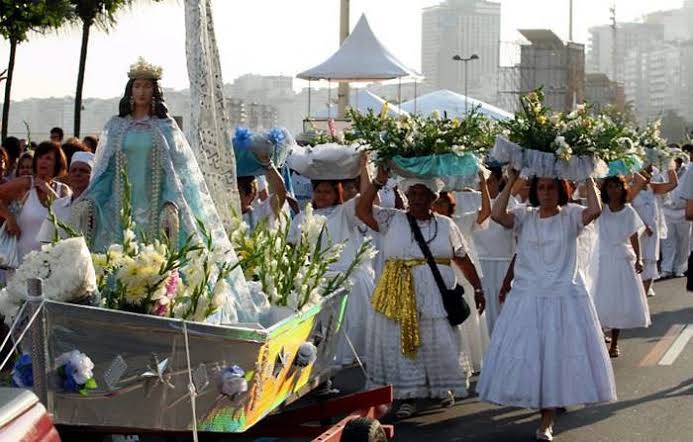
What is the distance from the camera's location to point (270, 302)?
7238mm

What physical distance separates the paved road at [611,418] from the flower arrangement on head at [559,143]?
1451mm

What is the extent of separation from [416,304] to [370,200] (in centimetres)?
82

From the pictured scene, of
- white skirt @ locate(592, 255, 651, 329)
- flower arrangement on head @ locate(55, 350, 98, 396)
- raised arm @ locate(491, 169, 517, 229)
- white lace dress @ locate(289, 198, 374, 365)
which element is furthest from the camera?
white skirt @ locate(592, 255, 651, 329)

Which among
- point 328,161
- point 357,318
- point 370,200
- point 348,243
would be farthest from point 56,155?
point 357,318

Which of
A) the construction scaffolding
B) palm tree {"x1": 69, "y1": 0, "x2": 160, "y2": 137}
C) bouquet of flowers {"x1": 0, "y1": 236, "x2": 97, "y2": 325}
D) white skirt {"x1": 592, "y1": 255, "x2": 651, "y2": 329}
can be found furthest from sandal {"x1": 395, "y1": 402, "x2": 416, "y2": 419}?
the construction scaffolding

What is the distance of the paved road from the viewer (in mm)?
9633

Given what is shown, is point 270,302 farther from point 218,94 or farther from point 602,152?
point 602,152

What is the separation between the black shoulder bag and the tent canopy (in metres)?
20.8

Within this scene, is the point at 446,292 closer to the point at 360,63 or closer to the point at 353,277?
the point at 353,277

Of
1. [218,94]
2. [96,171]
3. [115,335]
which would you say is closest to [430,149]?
[218,94]

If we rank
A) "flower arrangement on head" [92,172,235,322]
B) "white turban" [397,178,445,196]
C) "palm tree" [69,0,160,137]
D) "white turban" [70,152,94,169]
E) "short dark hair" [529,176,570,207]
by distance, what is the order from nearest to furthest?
1. "flower arrangement on head" [92,172,235,322]
2. "short dark hair" [529,176,570,207]
3. "white turban" [397,178,445,196]
4. "white turban" [70,152,94,169]
5. "palm tree" [69,0,160,137]

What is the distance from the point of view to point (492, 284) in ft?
44.2

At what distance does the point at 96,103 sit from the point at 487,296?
134 feet

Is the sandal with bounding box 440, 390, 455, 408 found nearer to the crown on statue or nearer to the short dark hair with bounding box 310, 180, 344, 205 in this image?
the short dark hair with bounding box 310, 180, 344, 205
